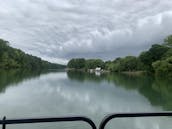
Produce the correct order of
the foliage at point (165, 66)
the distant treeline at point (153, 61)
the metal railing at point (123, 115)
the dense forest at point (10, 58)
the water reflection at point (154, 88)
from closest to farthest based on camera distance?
the metal railing at point (123, 115)
the water reflection at point (154, 88)
the foliage at point (165, 66)
the distant treeline at point (153, 61)
the dense forest at point (10, 58)

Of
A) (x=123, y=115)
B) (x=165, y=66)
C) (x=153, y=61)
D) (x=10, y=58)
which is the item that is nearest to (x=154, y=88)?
(x=165, y=66)

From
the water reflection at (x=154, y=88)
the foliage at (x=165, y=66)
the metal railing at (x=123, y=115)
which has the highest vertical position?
the foliage at (x=165, y=66)

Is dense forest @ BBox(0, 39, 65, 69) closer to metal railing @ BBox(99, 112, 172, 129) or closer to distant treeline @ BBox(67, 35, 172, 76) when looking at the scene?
distant treeline @ BBox(67, 35, 172, 76)

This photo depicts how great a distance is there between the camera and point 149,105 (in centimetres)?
1780

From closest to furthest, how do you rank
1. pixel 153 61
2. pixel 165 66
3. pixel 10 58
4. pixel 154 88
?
pixel 154 88 → pixel 165 66 → pixel 153 61 → pixel 10 58

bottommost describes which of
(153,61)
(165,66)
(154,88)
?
(154,88)

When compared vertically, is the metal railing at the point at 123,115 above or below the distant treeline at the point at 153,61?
below

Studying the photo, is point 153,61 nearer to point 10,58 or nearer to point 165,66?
point 165,66

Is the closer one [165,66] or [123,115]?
[123,115]

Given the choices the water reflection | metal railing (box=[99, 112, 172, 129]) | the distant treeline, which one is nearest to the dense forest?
the distant treeline

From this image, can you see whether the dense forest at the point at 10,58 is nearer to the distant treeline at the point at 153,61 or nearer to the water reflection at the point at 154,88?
the distant treeline at the point at 153,61

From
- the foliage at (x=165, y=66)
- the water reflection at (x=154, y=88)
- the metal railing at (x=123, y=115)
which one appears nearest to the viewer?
the metal railing at (x=123, y=115)

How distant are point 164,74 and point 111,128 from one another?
165 ft

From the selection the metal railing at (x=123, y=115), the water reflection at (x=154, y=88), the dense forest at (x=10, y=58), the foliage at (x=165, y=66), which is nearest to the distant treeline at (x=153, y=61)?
the foliage at (x=165, y=66)
